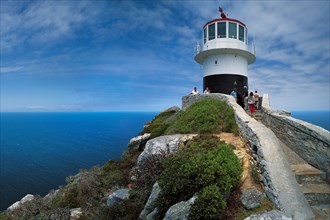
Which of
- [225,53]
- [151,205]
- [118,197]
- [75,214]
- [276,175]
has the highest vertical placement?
[225,53]

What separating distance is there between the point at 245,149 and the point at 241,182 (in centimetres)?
201

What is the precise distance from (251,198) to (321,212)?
1.83 meters

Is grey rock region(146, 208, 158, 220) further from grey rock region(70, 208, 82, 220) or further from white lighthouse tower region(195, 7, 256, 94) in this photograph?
white lighthouse tower region(195, 7, 256, 94)

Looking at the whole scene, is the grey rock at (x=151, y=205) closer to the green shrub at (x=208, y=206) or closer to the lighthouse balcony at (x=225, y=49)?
the green shrub at (x=208, y=206)

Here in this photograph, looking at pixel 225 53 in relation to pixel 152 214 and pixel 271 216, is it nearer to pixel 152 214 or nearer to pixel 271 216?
pixel 152 214

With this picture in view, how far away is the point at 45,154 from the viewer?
194ft

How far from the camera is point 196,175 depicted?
7227 mm

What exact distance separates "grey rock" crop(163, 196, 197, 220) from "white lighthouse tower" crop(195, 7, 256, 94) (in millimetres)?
14607

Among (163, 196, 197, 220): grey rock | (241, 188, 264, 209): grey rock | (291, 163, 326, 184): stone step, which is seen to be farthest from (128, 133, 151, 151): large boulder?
(291, 163, 326, 184): stone step

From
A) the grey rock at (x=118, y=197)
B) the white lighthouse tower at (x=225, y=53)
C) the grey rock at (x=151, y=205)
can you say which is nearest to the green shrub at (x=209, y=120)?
the grey rock at (x=118, y=197)

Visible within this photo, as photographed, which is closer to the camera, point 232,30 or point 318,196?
point 318,196

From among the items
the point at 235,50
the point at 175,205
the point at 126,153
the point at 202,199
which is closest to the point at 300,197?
the point at 202,199

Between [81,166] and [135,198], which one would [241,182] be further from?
[81,166]

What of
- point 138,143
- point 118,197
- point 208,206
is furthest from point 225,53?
point 208,206
